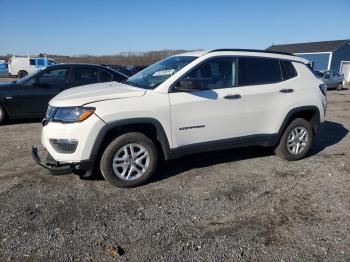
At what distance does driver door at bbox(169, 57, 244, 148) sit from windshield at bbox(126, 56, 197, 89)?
256 millimetres

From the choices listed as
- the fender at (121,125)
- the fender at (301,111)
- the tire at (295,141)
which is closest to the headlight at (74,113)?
the fender at (121,125)

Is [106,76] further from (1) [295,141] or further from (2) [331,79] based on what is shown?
(2) [331,79]

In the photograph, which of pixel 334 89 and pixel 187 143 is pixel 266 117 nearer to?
pixel 187 143

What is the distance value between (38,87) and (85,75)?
1258 millimetres

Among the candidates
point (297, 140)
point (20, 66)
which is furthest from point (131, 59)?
point (297, 140)

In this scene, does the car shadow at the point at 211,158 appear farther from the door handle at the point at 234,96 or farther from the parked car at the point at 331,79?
the parked car at the point at 331,79

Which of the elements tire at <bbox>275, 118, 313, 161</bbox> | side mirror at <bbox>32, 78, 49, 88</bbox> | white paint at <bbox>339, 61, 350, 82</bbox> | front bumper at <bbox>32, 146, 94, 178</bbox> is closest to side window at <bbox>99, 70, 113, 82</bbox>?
side mirror at <bbox>32, 78, 49, 88</bbox>

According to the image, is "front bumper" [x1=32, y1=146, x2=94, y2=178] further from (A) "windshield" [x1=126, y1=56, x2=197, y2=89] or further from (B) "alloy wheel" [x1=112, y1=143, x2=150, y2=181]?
(A) "windshield" [x1=126, y1=56, x2=197, y2=89]

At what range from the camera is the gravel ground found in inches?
120

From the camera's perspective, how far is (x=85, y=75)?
8.77 m

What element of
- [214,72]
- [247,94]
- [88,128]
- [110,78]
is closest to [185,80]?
[214,72]

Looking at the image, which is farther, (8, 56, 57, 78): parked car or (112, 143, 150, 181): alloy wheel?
(8, 56, 57, 78): parked car

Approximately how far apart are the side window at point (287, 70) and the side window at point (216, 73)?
101 centimetres

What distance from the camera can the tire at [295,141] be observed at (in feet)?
18.1
